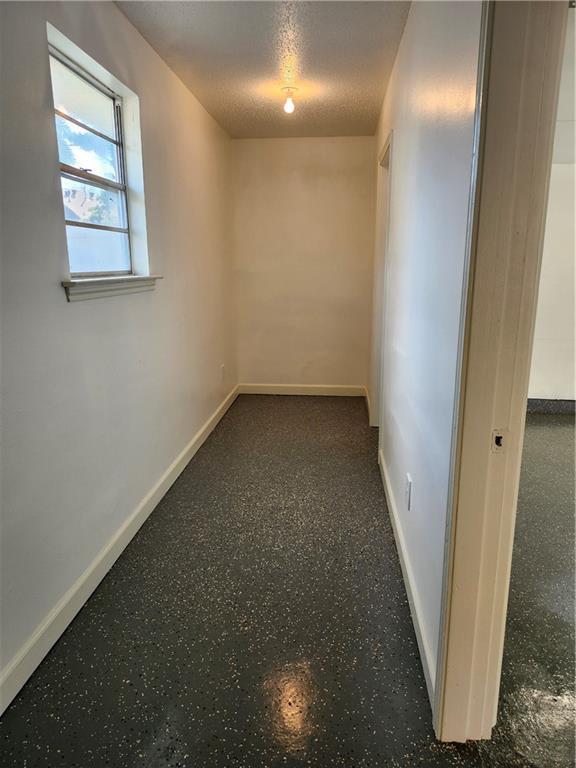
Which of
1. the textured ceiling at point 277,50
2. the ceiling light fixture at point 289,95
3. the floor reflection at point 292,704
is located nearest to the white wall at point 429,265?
the textured ceiling at point 277,50

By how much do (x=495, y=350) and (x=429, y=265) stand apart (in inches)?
25.3

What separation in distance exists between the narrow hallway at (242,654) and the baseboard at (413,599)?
4 centimetres

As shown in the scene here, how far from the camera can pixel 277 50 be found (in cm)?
257

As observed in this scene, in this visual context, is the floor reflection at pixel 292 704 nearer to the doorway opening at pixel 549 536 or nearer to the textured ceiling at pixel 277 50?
the doorway opening at pixel 549 536

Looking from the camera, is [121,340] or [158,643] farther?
[121,340]

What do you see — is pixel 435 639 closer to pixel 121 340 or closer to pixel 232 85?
pixel 121 340

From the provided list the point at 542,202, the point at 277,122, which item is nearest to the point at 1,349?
the point at 542,202

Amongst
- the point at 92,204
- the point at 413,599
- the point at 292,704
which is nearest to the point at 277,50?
the point at 92,204

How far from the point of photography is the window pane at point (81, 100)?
187 cm

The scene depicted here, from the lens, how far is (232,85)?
309 centimetres

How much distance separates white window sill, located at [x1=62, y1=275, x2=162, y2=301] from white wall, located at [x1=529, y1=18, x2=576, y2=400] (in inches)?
119

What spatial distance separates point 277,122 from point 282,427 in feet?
8.12

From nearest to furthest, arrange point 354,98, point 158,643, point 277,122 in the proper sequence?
point 158,643 → point 354,98 → point 277,122

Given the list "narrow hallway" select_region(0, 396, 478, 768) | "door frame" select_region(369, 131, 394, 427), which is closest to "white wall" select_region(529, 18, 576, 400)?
"door frame" select_region(369, 131, 394, 427)
